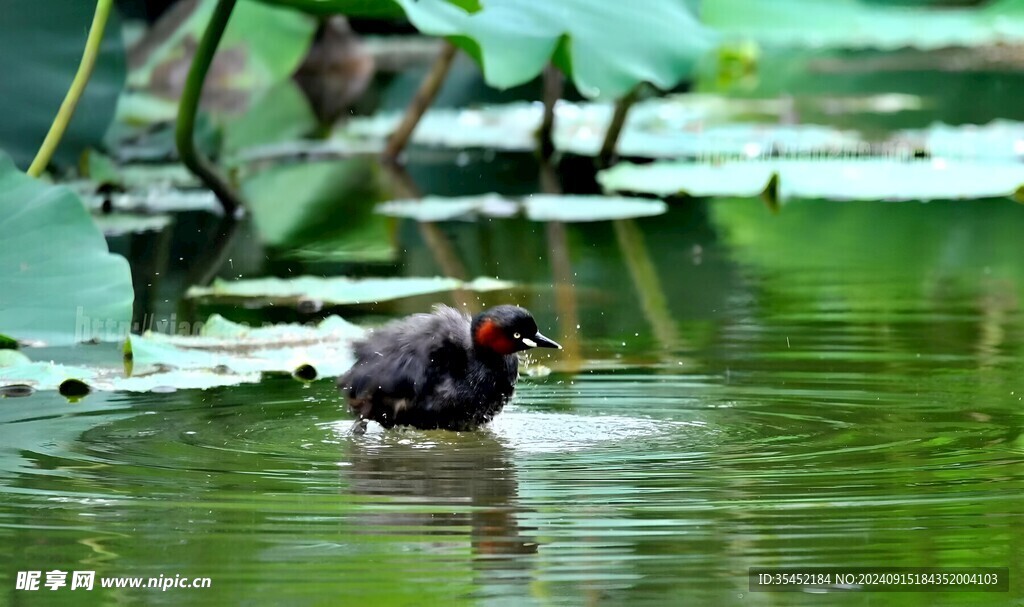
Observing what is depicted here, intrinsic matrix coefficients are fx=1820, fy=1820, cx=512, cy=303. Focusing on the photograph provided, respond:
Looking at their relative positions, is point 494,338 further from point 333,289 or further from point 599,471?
point 333,289

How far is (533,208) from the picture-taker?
9000mm

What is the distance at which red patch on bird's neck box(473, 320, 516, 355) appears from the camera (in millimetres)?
4953

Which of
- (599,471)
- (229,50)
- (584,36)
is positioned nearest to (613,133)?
(584,36)

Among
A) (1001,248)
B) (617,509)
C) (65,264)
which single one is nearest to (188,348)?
(65,264)

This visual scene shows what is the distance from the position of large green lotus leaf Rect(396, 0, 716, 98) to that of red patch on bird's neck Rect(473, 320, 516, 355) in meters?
1.05

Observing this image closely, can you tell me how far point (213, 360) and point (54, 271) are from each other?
0.61m

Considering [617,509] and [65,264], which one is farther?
[65,264]

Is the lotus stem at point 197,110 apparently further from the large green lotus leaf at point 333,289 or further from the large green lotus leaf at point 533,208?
the large green lotus leaf at point 333,289

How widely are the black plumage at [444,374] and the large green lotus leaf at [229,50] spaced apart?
7256 millimetres

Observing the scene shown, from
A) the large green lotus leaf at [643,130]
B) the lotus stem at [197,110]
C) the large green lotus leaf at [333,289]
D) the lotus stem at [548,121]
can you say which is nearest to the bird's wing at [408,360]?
the large green lotus leaf at [333,289]

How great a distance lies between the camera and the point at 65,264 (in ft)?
18.5

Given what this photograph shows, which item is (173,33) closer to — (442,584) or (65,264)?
(65,264)

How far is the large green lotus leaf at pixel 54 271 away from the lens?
17.8 ft

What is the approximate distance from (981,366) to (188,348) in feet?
8.02
